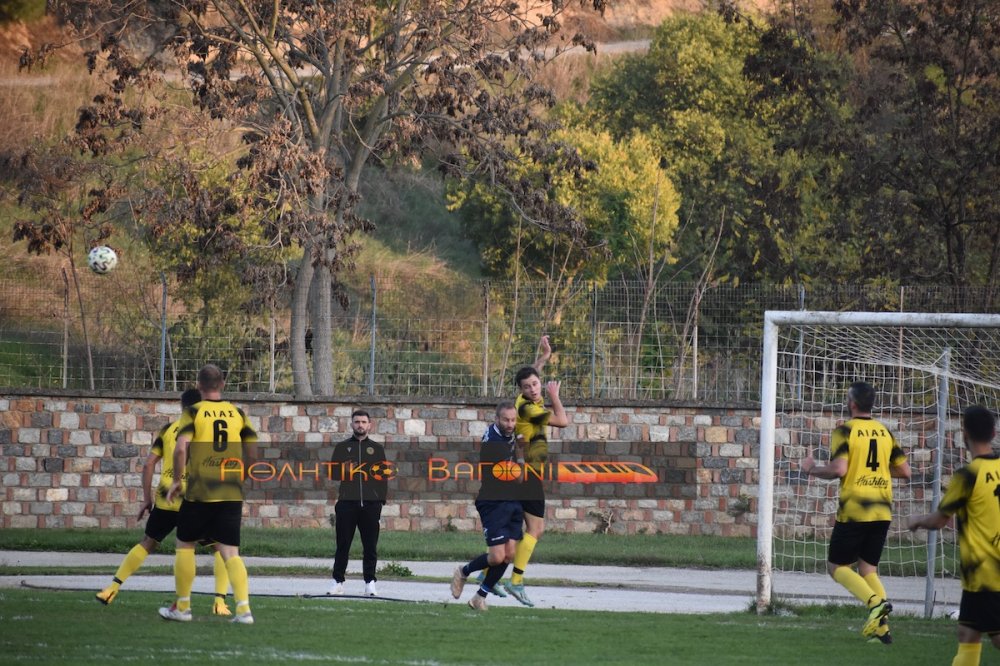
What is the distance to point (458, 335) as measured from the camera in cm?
2130

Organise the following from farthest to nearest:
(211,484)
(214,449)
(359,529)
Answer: (359,529) < (211,484) < (214,449)

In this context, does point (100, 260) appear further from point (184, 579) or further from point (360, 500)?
point (184, 579)

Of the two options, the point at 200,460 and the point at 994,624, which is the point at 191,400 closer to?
the point at 200,460

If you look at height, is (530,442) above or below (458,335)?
below

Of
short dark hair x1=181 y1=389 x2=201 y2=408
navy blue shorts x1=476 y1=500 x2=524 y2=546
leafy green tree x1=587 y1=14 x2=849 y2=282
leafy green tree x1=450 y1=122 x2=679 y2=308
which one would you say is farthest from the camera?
leafy green tree x1=450 y1=122 x2=679 y2=308

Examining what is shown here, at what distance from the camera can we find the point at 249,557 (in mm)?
17547

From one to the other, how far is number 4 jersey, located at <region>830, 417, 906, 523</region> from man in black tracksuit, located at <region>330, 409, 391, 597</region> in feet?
15.6

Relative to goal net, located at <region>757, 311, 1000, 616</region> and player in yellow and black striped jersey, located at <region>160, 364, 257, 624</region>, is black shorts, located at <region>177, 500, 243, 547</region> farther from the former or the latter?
goal net, located at <region>757, 311, 1000, 616</region>

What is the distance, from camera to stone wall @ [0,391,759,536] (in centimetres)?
2064

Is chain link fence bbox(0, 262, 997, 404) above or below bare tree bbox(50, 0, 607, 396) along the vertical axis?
below

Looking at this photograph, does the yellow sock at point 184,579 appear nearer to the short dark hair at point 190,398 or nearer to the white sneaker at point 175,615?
the white sneaker at point 175,615

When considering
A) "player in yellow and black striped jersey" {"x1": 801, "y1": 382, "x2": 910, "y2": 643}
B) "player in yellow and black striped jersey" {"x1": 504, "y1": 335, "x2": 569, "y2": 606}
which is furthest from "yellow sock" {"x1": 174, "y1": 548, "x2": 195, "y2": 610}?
"player in yellow and black striped jersey" {"x1": 801, "y1": 382, "x2": 910, "y2": 643}

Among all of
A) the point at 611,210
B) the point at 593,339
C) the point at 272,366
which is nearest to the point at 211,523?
the point at 272,366

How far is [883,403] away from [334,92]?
448 inches
